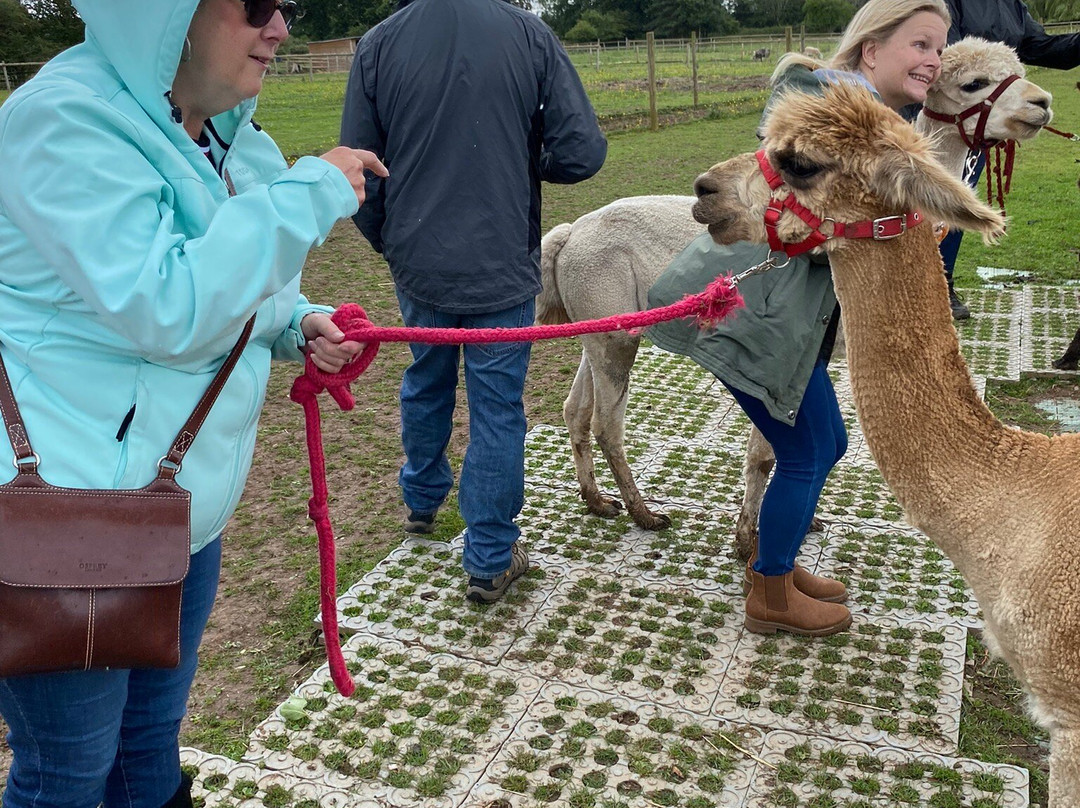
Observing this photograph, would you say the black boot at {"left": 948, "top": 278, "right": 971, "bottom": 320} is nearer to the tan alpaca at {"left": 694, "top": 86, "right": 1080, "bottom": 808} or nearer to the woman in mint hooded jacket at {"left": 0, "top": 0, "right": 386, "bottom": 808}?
the tan alpaca at {"left": 694, "top": 86, "right": 1080, "bottom": 808}

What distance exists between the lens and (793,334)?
229cm

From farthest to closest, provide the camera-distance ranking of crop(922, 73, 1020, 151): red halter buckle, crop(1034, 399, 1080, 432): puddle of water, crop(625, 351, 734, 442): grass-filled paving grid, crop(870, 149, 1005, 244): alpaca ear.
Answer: crop(625, 351, 734, 442): grass-filled paving grid
crop(1034, 399, 1080, 432): puddle of water
crop(922, 73, 1020, 151): red halter buckle
crop(870, 149, 1005, 244): alpaca ear

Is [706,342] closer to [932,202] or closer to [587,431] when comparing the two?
[932,202]

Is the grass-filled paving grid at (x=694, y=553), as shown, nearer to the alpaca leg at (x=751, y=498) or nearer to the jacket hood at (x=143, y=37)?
the alpaca leg at (x=751, y=498)

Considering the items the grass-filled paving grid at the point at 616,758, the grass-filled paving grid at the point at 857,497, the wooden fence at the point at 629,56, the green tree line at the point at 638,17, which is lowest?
the grass-filled paving grid at the point at 857,497

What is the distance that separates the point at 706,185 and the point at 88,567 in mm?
1477

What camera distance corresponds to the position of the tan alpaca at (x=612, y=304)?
3242mm

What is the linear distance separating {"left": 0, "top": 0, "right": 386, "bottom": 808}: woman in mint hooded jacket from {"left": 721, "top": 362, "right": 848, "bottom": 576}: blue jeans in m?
1.49

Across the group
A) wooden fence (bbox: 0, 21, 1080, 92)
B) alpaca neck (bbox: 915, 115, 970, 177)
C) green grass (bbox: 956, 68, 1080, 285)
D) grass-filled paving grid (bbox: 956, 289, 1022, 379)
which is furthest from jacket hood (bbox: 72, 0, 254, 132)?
wooden fence (bbox: 0, 21, 1080, 92)

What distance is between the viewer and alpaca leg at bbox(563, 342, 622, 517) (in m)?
3.49

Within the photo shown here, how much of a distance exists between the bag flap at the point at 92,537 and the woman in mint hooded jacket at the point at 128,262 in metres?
0.03

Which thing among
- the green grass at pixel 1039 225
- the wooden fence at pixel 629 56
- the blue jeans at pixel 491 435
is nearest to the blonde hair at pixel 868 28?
the blue jeans at pixel 491 435

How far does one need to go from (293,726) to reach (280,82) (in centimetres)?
2766

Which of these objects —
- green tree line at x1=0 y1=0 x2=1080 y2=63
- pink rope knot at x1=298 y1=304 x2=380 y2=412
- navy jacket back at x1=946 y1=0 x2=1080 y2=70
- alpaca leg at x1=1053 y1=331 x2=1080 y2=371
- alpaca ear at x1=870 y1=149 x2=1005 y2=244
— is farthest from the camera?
green tree line at x1=0 y1=0 x2=1080 y2=63
